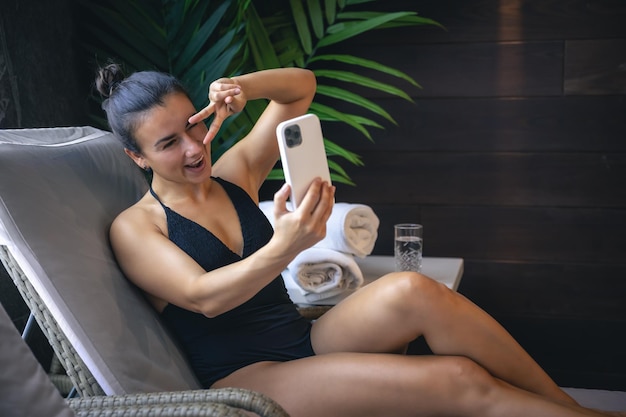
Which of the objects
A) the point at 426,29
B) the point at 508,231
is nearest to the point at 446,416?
the point at 508,231

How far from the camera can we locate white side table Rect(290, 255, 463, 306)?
207 cm

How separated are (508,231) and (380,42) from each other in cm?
75

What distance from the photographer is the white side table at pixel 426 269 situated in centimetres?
207

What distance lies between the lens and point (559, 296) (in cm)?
257

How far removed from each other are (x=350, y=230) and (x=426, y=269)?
0.31 meters

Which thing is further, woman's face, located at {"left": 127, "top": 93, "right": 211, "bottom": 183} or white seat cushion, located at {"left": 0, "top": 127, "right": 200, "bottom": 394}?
woman's face, located at {"left": 127, "top": 93, "right": 211, "bottom": 183}

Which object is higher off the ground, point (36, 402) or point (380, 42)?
point (380, 42)

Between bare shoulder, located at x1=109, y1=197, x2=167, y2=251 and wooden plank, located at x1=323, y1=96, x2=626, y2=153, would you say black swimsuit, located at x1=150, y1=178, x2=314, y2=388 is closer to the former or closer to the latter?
bare shoulder, located at x1=109, y1=197, x2=167, y2=251

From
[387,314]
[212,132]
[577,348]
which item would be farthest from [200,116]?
[577,348]

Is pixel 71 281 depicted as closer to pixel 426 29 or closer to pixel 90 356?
pixel 90 356

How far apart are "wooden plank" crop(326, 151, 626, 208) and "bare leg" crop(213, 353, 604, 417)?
44.6 inches

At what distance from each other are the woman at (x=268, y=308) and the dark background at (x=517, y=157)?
83cm

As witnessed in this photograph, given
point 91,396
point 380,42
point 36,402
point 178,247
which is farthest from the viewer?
point 380,42

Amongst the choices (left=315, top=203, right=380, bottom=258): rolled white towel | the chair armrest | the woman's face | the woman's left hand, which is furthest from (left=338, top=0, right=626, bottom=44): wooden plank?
the chair armrest
